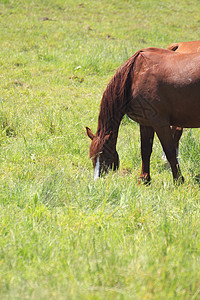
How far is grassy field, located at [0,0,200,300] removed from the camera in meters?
1.85

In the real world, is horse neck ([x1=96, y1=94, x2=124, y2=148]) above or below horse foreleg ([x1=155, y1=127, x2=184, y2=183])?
above

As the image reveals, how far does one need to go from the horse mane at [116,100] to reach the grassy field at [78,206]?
1.73 feet

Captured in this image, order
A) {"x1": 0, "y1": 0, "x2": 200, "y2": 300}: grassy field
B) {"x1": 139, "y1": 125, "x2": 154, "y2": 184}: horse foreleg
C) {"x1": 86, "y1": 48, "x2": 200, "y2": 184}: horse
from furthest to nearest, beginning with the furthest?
{"x1": 139, "y1": 125, "x2": 154, "y2": 184}: horse foreleg, {"x1": 86, "y1": 48, "x2": 200, "y2": 184}: horse, {"x1": 0, "y1": 0, "x2": 200, "y2": 300}: grassy field

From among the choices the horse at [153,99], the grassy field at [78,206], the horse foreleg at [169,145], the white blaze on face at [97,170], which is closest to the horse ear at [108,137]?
the horse at [153,99]

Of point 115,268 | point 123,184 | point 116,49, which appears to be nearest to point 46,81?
point 116,49

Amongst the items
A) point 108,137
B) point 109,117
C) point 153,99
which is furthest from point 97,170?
point 153,99

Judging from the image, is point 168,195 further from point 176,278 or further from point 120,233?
point 176,278

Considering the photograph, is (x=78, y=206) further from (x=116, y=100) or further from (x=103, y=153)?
(x=116, y=100)

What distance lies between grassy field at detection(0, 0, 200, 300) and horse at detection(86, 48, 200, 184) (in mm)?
332

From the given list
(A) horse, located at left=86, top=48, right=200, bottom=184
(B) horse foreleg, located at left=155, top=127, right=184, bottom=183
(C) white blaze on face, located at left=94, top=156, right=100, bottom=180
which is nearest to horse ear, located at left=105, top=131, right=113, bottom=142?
(A) horse, located at left=86, top=48, right=200, bottom=184

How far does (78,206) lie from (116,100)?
1308 mm

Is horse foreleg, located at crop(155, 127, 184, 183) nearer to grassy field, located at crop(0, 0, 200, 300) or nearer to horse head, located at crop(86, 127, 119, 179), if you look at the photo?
grassy field, located at crop(0, 0, 200, 300)

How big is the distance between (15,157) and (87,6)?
12.5m

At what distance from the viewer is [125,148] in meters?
4.54
